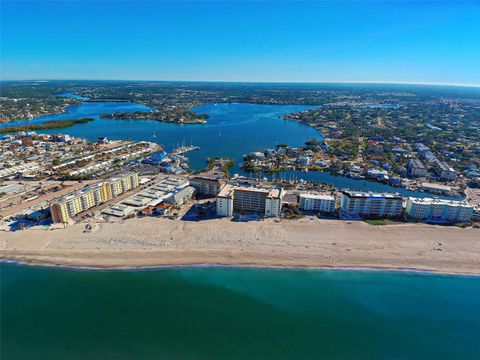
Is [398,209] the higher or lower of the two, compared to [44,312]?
higher

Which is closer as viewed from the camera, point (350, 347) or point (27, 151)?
point (350, 347)

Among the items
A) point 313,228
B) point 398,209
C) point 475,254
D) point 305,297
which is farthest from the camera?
point 398,209

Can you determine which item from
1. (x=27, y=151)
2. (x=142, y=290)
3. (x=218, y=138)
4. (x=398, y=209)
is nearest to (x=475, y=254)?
(x=398, y=209)

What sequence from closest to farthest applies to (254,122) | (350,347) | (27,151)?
(350,347)
(27,151)
(254,122)

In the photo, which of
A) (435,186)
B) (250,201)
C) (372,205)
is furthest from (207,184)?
(435,186)

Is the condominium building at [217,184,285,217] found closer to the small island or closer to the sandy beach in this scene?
the sandy beach

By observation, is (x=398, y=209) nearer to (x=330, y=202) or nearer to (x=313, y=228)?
(x=330, y=202)
